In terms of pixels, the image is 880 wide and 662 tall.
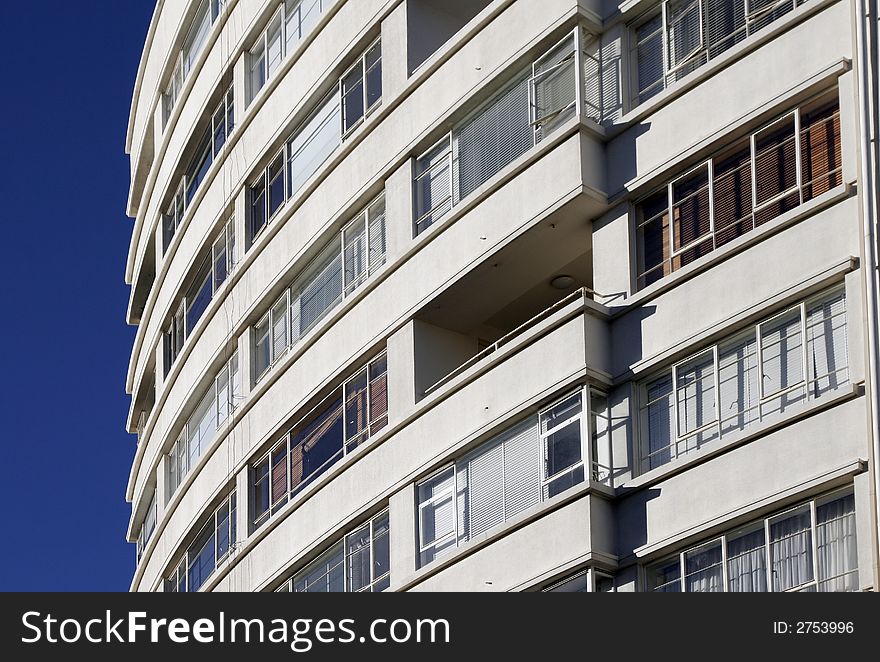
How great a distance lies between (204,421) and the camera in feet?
142

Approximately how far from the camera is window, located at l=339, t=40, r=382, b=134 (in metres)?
36.5

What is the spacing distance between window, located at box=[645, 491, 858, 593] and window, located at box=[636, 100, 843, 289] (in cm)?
458

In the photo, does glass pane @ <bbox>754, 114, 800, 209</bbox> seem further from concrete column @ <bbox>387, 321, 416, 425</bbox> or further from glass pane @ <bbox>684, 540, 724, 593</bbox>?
concrete column @ <bbox>387, 321, 416, 425</bbox>

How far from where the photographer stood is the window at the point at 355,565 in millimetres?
33219

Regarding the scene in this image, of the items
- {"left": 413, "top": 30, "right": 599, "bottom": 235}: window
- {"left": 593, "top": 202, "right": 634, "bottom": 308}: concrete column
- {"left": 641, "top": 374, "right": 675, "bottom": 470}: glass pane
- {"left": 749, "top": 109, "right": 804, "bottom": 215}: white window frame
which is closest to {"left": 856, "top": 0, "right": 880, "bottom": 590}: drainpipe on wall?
{"left": 749, "top": 109, "right": 804, "bottom": 215}: white window frame

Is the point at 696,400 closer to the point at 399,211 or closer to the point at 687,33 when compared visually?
the point at 687,33

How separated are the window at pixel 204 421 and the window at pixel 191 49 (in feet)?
28.1

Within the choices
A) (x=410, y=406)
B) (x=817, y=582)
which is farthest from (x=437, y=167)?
(x=817, y=582)

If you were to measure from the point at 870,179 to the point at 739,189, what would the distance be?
2.79 m

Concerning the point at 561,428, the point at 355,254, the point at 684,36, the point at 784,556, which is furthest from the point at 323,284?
the point at 784,556

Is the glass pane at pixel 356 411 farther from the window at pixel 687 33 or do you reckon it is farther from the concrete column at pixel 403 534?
the window at pixel 687 33

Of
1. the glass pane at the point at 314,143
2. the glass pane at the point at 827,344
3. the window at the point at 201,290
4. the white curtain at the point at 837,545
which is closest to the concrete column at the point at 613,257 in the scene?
the glass pane at the point at 827,344

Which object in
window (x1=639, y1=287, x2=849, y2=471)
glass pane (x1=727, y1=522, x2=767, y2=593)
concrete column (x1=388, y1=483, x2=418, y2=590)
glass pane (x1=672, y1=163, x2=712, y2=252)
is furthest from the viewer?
concrete column (x1=388, y1=483, x2=418, y2=590)
